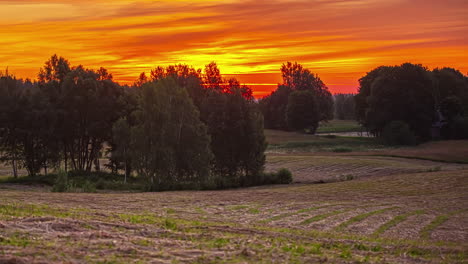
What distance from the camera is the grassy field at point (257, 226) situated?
1388cm

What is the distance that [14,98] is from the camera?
184 feet

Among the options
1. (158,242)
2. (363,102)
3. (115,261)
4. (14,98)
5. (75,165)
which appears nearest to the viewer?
(115,261)

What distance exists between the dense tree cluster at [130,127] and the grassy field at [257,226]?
926 centimetres

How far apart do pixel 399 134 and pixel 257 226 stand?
79.8 metres

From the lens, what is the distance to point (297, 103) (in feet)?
409

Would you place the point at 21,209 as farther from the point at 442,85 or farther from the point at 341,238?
the point at 442,85

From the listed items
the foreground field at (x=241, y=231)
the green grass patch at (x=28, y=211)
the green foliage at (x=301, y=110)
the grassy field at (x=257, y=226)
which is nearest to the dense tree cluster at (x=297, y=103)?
the green foliage at (x=301, y=110)

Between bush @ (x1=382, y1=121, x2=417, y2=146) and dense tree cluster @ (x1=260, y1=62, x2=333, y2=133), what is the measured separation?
29.8m

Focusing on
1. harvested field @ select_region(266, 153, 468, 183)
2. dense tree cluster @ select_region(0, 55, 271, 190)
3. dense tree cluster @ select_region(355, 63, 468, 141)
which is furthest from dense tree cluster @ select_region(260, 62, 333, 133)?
dense tree cluster @ select_region(0, 55, 271, 190)

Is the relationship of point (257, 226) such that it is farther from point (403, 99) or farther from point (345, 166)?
point (403, 99)

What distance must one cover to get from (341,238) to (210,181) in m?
32.3

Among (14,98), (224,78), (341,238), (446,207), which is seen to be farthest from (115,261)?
(224,78)

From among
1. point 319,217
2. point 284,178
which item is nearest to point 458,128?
point 284,178

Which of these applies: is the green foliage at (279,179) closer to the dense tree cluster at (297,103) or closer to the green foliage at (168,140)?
the green foliage at (168,140)
